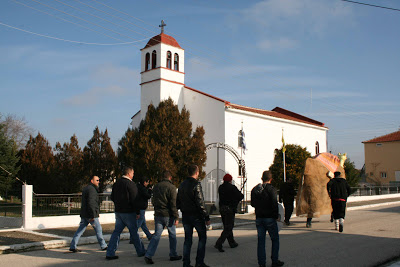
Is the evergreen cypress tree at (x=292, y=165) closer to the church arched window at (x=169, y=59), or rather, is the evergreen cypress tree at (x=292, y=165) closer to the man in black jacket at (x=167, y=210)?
the church arched window at (x=169, y=59)

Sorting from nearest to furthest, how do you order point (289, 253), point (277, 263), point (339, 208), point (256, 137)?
1. point (277, 263)
2. point (289, 253)
3. point (339, 208)
4. point (256, 137)

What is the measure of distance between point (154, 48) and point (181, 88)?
3760mm

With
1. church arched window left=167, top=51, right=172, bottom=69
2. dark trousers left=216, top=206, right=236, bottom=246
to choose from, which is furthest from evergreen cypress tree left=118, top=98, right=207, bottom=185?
dark trousers left=216, top=206, right=236, bottom=246

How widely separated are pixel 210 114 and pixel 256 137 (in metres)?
4.85

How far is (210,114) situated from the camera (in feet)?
95.5

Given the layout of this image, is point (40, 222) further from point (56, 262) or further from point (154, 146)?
point (154, 146)

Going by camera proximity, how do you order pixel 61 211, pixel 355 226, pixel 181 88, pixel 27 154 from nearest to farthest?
pixel 355 226
pixel 61 211
pixel 27 154
pixel 181 88

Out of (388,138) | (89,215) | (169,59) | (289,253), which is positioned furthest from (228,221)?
(388,138)

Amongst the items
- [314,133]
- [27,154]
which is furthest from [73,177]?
[314,133]

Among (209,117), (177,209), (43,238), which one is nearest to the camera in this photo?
(177,209)

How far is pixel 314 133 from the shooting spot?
39281 mm

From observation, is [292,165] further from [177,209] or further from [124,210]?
[124,210]

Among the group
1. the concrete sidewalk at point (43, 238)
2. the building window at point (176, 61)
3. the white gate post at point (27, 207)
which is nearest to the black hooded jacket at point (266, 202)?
the concrete sidewalk at point (43, 238)

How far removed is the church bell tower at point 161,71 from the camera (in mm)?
29000
